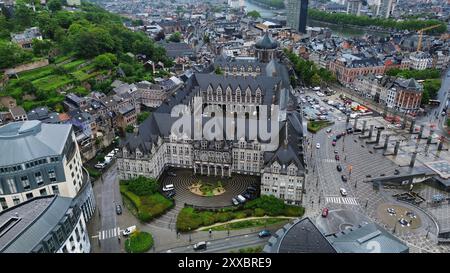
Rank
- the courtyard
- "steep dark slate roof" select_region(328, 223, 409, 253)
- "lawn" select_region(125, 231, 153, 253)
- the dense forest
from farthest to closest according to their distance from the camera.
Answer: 1. the dense forest
2. the courtyard
3. "lawn" select_region(125, 231, 153, 253)
4. "steep dark slate roof" select_region(328, 223, 409, 253)

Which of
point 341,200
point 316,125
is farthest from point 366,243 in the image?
point 316,125

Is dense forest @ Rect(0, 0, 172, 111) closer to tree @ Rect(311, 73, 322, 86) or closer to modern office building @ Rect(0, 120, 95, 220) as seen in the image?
modern office building @ Rect(0, 120, 95, 220)

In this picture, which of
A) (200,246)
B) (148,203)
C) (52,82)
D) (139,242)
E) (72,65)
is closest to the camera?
(200,246)

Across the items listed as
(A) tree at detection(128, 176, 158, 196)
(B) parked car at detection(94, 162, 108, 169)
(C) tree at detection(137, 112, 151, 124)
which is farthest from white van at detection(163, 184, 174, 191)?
(C) tree at detection(137, 112, 151, 124)

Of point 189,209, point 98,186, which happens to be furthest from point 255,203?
point 98,186

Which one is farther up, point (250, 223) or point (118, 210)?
point (118, 210)

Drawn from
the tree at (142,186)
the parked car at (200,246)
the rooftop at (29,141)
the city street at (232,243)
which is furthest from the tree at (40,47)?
the parked car at (200,246)

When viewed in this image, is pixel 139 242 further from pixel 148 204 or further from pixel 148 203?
pixel 148 203
